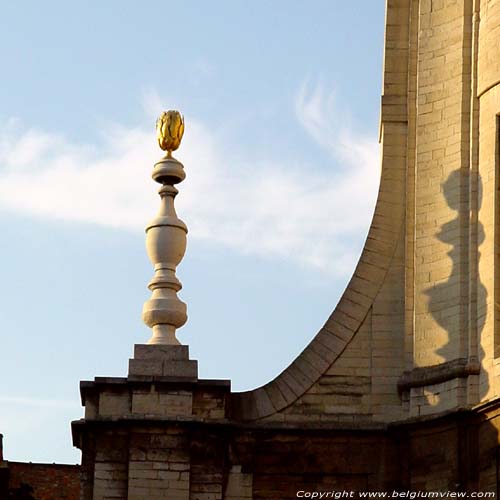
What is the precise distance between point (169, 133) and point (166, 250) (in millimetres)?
1452

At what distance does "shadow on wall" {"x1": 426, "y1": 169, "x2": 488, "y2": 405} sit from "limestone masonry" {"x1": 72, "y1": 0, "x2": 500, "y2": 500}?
0.02 m

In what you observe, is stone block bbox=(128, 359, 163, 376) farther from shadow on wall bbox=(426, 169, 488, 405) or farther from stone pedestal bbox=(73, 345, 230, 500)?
shadow on wall bbox=(426, 169, 488, 405)

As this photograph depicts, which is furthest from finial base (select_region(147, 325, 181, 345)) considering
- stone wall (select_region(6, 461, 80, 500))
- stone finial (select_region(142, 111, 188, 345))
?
stone wall (select_region(6, 461, 80, 500))

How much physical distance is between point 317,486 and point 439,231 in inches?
121

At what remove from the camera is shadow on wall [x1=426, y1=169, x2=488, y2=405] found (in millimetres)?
25828

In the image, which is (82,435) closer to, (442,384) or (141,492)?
(141,492)

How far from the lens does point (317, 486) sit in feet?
84.9

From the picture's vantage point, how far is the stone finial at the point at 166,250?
26219mm

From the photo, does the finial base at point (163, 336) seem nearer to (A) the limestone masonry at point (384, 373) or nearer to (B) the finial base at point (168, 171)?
(A) the limestone masonry at point (384, 373)

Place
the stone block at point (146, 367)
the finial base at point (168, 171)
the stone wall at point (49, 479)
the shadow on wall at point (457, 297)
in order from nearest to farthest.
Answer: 1. the shadow on wall at point (457, 297)
2. the stone block at point (146, 367)
3. the finial base at point (168, 171)
4. the stone wall at point (49, 479)

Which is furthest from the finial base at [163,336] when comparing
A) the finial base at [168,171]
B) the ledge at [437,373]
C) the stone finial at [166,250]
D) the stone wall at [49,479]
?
the stone wall at [49,479]

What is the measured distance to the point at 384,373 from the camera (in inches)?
1037

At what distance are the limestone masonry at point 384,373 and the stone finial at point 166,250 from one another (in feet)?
0.06

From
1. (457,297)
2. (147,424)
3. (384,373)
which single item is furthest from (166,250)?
(457,297)
